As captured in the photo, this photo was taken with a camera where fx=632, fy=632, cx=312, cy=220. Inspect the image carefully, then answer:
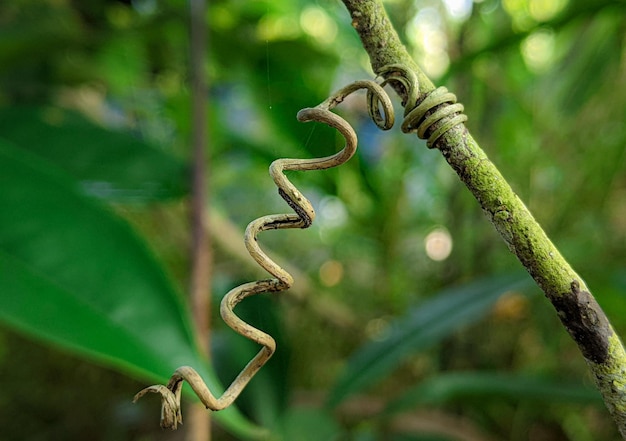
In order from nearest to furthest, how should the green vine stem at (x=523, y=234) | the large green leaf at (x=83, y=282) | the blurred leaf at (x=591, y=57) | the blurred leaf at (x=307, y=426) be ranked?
the green vine stem at (x=523, y=234) < the large green leaf at (x=83, y=282) < the blurred leaf at (x=307, y=426) < the blurred leaf at (x=591, y=57)

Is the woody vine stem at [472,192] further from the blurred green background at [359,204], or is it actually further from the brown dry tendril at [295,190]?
the blurred green background at [359,204]

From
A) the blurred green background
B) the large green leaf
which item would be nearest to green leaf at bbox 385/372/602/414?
the blurred green background

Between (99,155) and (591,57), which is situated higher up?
(591,57)

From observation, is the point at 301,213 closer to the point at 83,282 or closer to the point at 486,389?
the point at 83,282

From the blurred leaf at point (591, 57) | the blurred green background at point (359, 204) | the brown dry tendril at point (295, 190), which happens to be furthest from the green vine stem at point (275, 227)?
the blurred leaf at point (591, 57)

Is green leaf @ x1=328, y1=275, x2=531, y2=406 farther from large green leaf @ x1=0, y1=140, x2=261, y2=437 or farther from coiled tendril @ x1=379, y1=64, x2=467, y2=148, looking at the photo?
coiled tendril @ x1=379, y1=64, x2=467, y2=148

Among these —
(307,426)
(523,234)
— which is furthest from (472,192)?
(307,426)

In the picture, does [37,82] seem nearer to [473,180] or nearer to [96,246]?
[96,246]

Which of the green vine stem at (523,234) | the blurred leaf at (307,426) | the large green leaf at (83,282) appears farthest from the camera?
the blurred leaf at (307,426)
